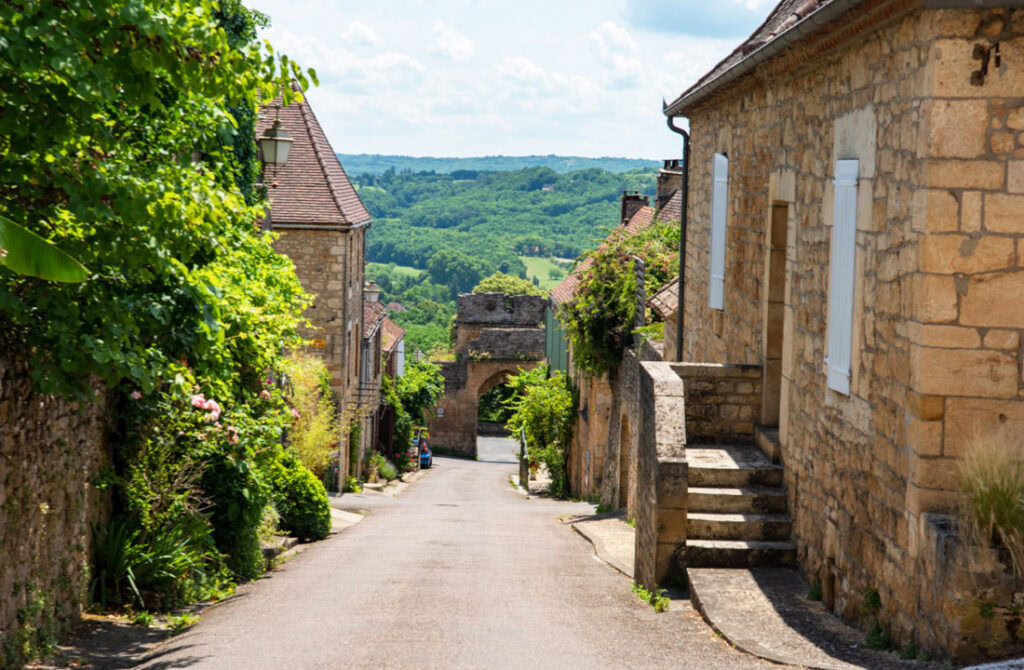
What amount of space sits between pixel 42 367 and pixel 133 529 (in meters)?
2.83

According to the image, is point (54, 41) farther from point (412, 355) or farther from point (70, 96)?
point (412, 355)

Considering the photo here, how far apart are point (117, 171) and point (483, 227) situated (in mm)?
116529

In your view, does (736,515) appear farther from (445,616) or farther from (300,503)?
(300,503)

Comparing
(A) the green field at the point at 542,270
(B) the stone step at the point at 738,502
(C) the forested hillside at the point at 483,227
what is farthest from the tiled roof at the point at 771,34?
(A) the green field at the point at 542,270

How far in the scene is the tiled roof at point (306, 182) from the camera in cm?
Answer: 2266

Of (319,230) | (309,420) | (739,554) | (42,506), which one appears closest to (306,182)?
(319,230)

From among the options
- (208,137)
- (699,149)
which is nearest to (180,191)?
(208,137)

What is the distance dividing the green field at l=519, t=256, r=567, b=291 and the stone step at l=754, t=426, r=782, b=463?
290 feet

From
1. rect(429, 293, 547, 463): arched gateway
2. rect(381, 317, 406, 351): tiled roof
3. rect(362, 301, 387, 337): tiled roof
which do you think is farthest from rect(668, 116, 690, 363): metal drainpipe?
rect(429, 293, 547, 463): arched gateway

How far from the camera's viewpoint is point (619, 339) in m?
20.0

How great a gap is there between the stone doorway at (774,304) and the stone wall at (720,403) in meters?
0.22

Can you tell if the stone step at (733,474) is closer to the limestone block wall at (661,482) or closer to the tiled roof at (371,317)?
the limestone block wall at (661,482)

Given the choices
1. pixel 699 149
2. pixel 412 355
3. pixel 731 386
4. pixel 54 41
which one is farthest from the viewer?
pixel 412 355

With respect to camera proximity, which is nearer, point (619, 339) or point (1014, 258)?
point (1014, 258)
